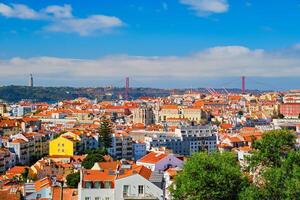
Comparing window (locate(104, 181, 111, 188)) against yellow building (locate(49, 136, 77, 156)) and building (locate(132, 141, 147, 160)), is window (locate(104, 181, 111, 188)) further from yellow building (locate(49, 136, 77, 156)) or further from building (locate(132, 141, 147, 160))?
building (locate(132, 141, 147, 160))

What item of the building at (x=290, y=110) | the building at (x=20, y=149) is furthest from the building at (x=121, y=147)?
the building at (x=290, y=110)

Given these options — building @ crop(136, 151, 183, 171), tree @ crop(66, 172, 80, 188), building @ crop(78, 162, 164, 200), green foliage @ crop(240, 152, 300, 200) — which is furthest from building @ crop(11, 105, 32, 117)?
green foliage @ crop(240, 152, 300, 200)

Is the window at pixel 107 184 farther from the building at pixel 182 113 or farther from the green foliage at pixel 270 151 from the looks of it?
the building at pixel 182 113

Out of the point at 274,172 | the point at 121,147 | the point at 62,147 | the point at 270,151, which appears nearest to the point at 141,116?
the point at 121,147

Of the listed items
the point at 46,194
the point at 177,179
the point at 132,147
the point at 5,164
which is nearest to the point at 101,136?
the point at 132,147

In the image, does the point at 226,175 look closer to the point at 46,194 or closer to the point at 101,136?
the point at 46,194

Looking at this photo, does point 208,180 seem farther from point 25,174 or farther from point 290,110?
point 290,110
